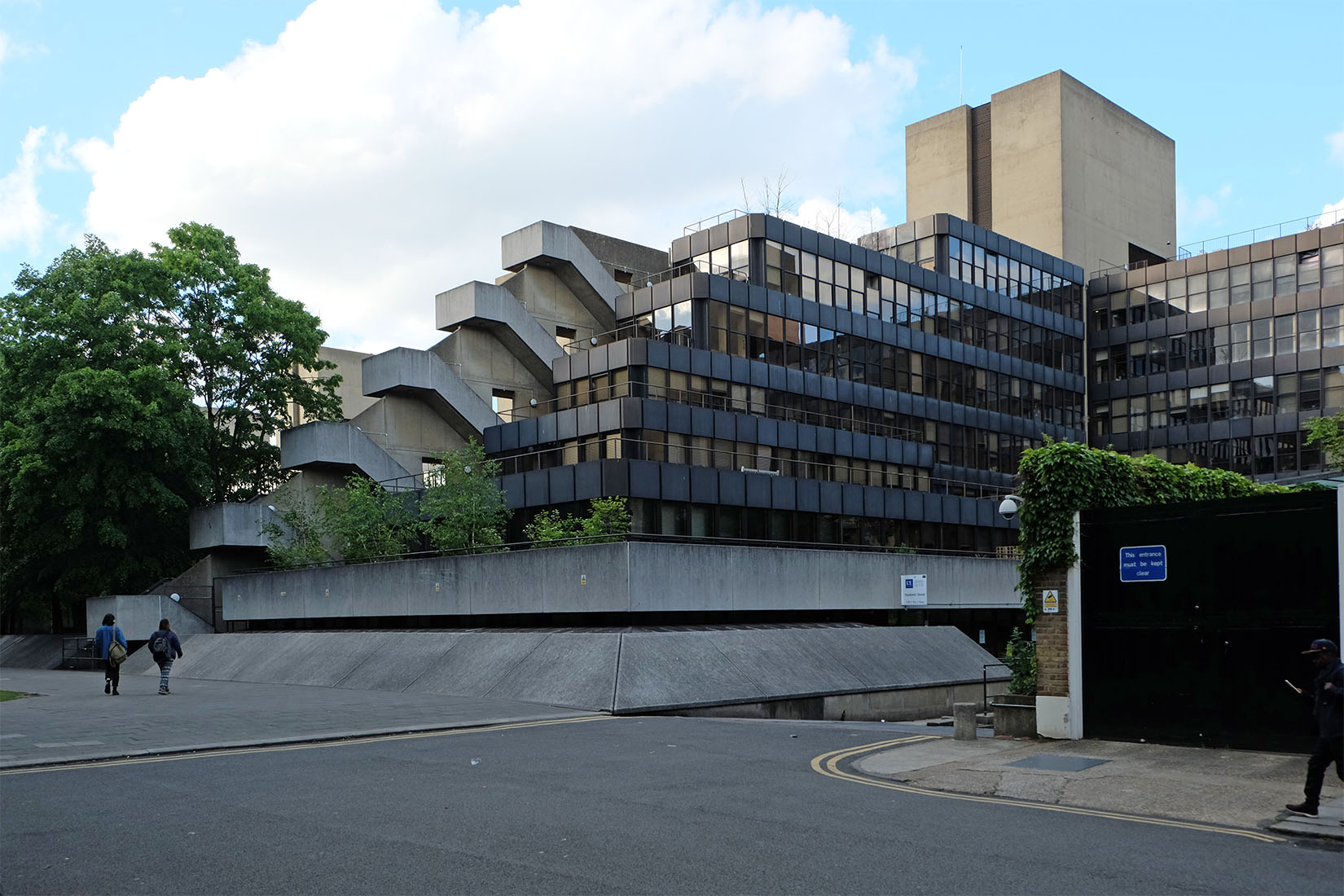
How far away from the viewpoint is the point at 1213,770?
1374 centimetres

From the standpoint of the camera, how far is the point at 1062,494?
1748 centimetres

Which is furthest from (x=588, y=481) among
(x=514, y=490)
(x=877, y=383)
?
(x=877, y=383)

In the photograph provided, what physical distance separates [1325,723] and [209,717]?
18.7 meters

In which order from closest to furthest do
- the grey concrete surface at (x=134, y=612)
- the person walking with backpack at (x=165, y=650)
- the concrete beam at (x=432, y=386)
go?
the person walking with backpack at (x=165, y=650)
the grey concrete surface at (x=134, y=612)
the concrete beam at (x=432, y=386)

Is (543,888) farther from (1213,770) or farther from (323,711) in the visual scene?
(323,711)

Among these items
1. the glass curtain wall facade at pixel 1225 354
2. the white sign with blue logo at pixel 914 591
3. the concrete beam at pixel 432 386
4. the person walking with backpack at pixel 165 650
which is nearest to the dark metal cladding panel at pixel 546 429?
the concrete beam at pixel 432 386

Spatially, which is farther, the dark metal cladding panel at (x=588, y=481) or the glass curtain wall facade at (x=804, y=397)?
the glass curtain wall facade at (x=804, y=397)

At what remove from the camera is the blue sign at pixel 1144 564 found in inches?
648

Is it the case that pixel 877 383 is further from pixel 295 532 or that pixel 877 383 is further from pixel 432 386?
pixel 295 532

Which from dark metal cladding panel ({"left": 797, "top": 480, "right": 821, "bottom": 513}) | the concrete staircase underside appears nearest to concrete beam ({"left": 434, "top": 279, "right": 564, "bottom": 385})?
dark metal cladding panel ({"left": 797, "top": 480, "right": 821, "bottom": 513})

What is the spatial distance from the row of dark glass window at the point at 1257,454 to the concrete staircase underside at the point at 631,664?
34.8 m

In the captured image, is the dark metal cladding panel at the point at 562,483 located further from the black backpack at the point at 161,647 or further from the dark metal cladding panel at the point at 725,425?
the black backpack at the point at 161,647

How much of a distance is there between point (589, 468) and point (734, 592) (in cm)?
915

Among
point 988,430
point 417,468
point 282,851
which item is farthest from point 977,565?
point 282,851
